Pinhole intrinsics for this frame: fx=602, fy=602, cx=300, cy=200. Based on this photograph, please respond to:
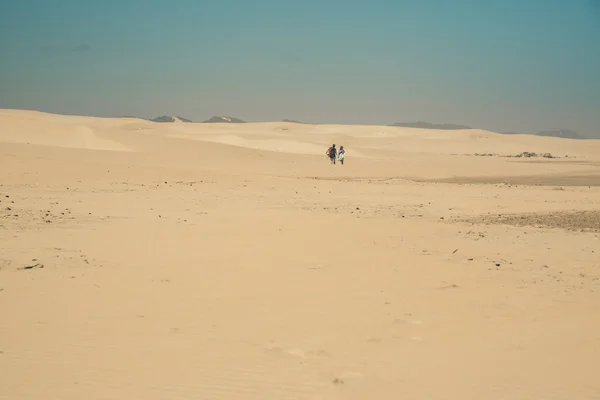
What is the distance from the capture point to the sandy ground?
4.27 meters

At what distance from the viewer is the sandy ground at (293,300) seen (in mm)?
4270

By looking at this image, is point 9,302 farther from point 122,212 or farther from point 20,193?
point 20,193

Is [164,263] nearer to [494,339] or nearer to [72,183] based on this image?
[494,339]

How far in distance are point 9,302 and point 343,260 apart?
4.27 metres

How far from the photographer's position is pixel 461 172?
109 feet

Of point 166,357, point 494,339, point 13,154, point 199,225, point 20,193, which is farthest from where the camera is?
point 13,154

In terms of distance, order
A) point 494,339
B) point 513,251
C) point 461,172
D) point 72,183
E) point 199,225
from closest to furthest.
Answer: point 494,339
point 513,251
point 199,225
point 72,183
point 461,172

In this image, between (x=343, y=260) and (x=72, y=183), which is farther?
(x=72, y=183)

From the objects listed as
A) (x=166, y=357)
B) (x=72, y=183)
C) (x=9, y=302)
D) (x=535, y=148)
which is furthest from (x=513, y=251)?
(x=535, y=148)

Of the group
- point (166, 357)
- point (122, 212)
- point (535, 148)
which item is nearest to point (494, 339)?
point (166, 357)

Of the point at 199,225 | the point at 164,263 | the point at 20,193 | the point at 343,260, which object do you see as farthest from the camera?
the point at 20,193

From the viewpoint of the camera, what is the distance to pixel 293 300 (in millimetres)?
6293

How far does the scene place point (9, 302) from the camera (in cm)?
585

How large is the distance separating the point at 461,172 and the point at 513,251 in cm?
2482
